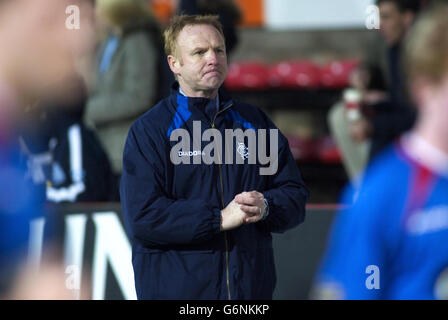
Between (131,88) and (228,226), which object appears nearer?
(228,226)

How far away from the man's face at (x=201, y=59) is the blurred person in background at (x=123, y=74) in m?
1.24

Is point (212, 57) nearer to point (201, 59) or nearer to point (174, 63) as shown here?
point (201, 59)

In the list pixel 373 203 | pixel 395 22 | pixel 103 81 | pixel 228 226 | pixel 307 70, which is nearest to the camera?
pixel 373 203

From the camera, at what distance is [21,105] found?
1586mm

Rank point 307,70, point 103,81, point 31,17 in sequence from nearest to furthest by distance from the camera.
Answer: point 31,17 → point 103,81 → point 307,70

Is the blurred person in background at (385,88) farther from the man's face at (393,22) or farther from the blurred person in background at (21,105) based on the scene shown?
the blurred person in background at (21,105)

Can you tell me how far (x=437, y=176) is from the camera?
1.47 m

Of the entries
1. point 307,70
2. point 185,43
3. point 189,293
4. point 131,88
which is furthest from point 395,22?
point 307,70

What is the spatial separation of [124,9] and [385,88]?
1266mm

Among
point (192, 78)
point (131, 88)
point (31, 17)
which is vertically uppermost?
point (31, 17)

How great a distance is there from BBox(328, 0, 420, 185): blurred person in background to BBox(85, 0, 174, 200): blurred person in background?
35.3 inches

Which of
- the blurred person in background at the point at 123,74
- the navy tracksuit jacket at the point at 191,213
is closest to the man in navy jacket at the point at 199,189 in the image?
the navy tracksuit jacket at the point at 191,213

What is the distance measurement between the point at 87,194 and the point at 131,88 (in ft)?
1.72
